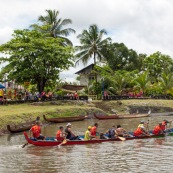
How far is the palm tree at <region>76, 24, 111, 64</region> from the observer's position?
178 ft

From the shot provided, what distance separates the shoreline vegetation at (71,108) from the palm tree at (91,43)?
12.7 meters

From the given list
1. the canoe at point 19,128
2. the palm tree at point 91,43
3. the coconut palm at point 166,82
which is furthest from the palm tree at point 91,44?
the canoe at point 19,128

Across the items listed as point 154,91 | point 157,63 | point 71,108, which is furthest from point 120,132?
point 157,63

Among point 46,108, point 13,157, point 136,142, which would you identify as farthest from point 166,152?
point 46,108

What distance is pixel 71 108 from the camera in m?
36.9

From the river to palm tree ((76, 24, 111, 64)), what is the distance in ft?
105

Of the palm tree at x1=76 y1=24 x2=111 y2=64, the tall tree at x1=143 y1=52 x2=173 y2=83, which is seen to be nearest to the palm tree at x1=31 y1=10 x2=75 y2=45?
the palm tree at x1=76 y1=24 x2=111 y2=64

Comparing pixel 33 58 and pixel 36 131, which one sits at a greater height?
pixel 33 58

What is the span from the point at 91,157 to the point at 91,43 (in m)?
38.3

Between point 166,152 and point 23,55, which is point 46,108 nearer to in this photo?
point 23,55

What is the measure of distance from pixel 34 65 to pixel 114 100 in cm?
1139

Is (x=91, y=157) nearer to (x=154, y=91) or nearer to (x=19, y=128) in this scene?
(x=19, y=128)

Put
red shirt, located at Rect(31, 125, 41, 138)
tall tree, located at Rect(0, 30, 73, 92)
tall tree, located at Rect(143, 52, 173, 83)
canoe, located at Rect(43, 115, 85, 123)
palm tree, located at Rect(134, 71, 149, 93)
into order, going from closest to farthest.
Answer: red shirt, located at Rect(31, 125, 41, 138)
canoe, located at Rect(43, 115, 85, 123)
tall tree, located at Rect(0, 30, 73, 92)
palm tree, located at Rect(134, 71, 149, 93)
tall tree, located at Rect(143, 52, 173, 83)

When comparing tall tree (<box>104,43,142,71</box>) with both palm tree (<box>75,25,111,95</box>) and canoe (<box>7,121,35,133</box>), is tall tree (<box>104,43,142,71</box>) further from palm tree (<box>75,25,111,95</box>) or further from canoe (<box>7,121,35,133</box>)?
canoe (<box>7,121,35,133</box>)
